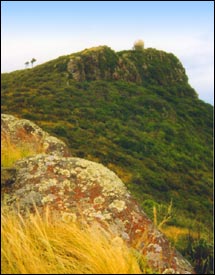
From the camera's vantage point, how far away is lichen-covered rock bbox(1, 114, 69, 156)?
301 inches

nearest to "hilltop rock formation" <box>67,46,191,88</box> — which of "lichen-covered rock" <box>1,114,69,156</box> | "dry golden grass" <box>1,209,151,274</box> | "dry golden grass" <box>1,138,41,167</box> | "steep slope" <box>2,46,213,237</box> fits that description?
"steep slope" <box>2,46,213,237</box>

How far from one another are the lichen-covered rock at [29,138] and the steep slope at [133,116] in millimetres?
7622

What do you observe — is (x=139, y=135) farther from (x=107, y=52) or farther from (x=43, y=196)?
(x=43, y=196)

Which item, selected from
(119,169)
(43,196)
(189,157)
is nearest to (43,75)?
(189,157)

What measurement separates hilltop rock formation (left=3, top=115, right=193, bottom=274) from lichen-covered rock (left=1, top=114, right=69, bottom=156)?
1.55 metres

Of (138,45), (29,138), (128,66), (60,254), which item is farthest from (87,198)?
(138,45)

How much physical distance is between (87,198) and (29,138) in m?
3.86

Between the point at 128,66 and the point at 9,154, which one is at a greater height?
the point at 128,66

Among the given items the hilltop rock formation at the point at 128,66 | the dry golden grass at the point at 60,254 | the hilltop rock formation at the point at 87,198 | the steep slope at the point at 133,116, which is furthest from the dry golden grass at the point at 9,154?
the hilltop rock formation at the point at 128,66

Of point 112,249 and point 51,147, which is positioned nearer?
point 112,249

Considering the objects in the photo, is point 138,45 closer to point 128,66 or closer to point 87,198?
point 128,66

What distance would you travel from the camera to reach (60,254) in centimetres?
300

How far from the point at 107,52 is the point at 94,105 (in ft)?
43.4

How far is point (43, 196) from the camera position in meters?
4.80
